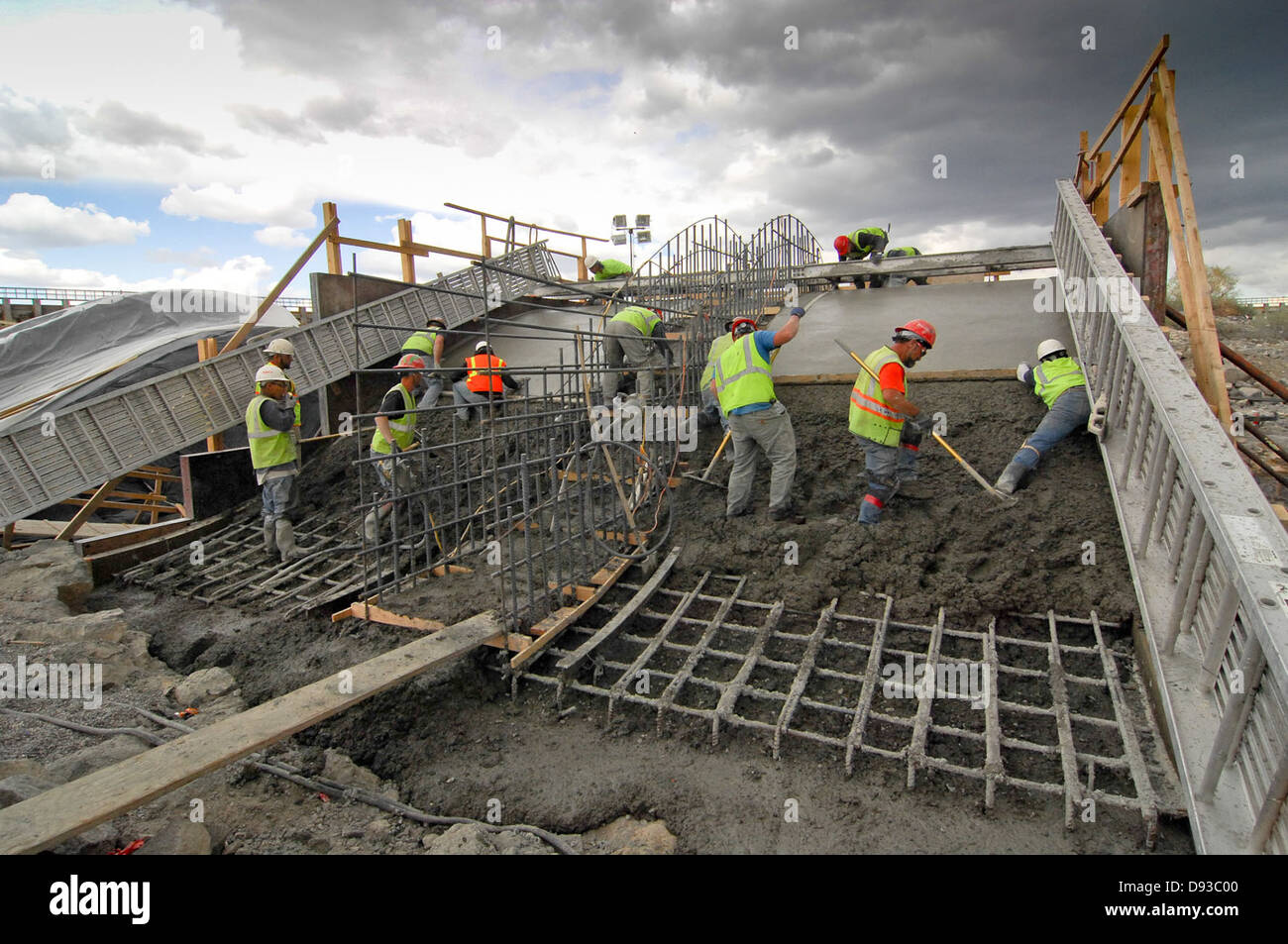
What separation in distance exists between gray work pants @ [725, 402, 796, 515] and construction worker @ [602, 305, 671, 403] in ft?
4.16

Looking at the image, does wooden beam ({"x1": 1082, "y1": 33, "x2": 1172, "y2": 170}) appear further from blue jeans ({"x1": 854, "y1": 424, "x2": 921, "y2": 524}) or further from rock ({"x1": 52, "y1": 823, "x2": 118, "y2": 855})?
rock ({"x1": 52, "y1": 823, "x2": 118, "y2": 855})

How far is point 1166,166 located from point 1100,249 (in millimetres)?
701

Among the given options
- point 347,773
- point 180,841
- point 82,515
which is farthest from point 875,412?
point 82,515

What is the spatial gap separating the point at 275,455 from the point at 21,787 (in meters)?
4.53

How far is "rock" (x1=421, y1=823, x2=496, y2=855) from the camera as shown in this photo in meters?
2.87

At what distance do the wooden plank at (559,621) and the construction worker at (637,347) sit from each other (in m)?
2.14

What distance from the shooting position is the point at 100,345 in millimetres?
11727

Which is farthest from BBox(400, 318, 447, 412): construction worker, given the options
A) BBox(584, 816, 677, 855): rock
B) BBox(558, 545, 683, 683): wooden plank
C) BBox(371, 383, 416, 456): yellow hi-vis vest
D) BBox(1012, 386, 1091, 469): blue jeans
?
BBox(1012, 386, 1091, 469): blue jeans

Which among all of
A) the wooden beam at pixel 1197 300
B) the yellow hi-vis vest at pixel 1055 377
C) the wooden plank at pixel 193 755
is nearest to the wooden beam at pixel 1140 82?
the wooden beam at pixel 1197 300

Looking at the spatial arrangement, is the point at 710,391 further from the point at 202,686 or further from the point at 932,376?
the point at 202,686

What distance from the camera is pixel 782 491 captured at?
18.9 ft

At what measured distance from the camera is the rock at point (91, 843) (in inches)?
105
